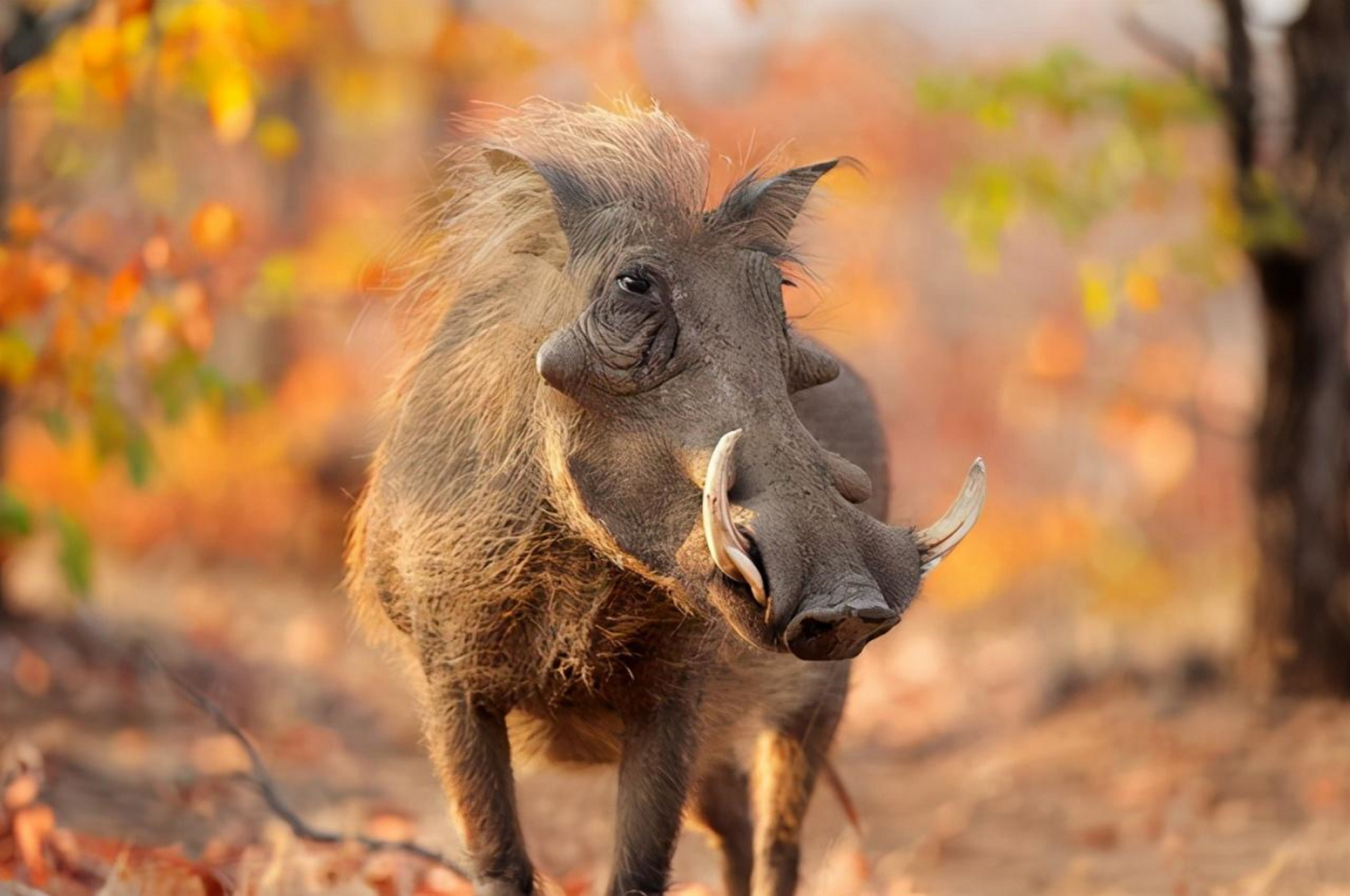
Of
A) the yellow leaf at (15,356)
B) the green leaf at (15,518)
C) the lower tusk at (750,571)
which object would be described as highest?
the lower tusk at (750,571)

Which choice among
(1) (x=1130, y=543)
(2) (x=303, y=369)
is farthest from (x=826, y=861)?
(2) (x=303, y=369)

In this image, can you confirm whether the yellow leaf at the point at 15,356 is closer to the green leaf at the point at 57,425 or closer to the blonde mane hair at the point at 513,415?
the green leaf at the point at 57,425

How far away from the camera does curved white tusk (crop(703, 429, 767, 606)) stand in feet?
8.32

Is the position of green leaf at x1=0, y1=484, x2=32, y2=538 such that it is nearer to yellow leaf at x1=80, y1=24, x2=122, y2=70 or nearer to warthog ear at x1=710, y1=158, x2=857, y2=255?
yellow leaf at x1=80, y1=24, x2=122, y2=70

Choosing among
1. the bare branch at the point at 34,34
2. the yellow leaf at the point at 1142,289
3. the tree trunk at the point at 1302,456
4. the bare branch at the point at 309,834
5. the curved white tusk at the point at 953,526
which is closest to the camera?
the curved white tusk at the point at 953,526

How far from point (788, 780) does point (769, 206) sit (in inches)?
70.3

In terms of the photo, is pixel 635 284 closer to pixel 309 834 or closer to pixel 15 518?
pixel 309 834

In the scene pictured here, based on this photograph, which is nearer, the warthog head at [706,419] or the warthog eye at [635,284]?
the warthog head at [706,419]

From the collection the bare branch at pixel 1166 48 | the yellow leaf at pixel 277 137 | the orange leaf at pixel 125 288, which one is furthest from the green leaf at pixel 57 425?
the bare branch at pixel 1166 48

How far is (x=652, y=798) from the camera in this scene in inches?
131

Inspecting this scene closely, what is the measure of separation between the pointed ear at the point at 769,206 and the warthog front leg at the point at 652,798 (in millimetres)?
942

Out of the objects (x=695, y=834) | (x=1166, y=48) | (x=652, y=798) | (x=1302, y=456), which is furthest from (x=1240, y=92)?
(x=652, y=798)

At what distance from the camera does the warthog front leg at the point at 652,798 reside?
3.33 m

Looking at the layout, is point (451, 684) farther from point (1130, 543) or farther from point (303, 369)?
point (303, 369)
